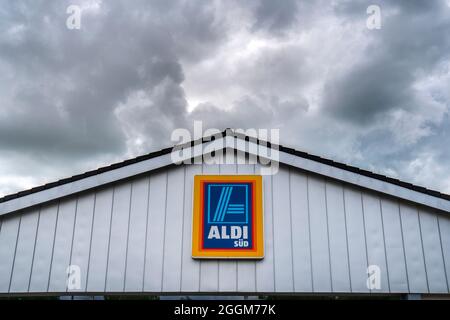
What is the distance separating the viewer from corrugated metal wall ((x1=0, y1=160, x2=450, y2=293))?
26.6 ft

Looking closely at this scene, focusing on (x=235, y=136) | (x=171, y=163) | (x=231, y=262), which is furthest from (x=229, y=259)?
(x=235, y=136)

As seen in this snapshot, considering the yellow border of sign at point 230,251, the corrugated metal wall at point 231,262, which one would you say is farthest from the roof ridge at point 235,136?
the yellow border of sign at point 230,251

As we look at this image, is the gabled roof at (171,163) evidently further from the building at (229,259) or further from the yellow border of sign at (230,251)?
the yellow border of sign at (230,251)

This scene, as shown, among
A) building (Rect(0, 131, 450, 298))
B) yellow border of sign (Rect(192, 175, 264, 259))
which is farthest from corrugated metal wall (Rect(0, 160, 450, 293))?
yellow border of sign (Rect(192, 175, 264, 259))

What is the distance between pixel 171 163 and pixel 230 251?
221 centimetres

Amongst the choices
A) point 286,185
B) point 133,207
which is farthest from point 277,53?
point 133,207

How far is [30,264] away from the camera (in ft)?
27.2

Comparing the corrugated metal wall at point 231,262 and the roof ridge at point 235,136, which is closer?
the corrugated metal wall at point 231,262

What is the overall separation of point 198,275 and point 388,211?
403cm

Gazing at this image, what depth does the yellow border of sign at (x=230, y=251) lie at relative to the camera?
8180mm

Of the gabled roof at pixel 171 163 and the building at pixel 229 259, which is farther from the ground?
the gabled roof at pixel 171 163

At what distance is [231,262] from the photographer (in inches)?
324

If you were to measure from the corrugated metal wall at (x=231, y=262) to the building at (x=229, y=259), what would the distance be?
2cm

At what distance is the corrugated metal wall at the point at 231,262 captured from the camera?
810 cm
